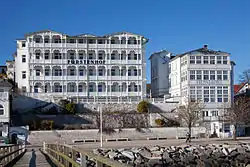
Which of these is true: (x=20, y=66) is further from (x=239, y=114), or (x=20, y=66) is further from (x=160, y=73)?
(x=239, y=114)

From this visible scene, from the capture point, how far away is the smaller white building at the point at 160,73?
82375mm

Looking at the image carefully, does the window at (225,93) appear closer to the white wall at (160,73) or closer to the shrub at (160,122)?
the shrub at (160,122)

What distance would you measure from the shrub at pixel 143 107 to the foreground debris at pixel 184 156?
2637cm

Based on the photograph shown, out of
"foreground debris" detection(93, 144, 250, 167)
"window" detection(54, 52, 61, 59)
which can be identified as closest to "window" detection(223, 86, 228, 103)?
"window" detection(54, 52, 61, 59)

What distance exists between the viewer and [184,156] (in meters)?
37.6

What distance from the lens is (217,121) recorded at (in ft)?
212

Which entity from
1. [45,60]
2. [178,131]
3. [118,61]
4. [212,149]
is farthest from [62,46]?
[212,149]

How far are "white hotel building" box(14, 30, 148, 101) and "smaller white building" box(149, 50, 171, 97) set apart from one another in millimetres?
6521

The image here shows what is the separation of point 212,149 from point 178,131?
21956 mm

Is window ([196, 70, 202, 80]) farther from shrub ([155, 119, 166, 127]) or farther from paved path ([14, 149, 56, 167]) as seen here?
paved path ([14, 149, 56, 167])

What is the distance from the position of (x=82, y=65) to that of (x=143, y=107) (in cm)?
1391

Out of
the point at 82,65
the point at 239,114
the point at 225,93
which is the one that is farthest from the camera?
the point at 82,65

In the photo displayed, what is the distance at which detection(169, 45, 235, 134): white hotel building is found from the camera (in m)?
70.9

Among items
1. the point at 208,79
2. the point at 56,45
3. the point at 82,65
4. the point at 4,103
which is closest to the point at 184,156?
the point at 4,103
